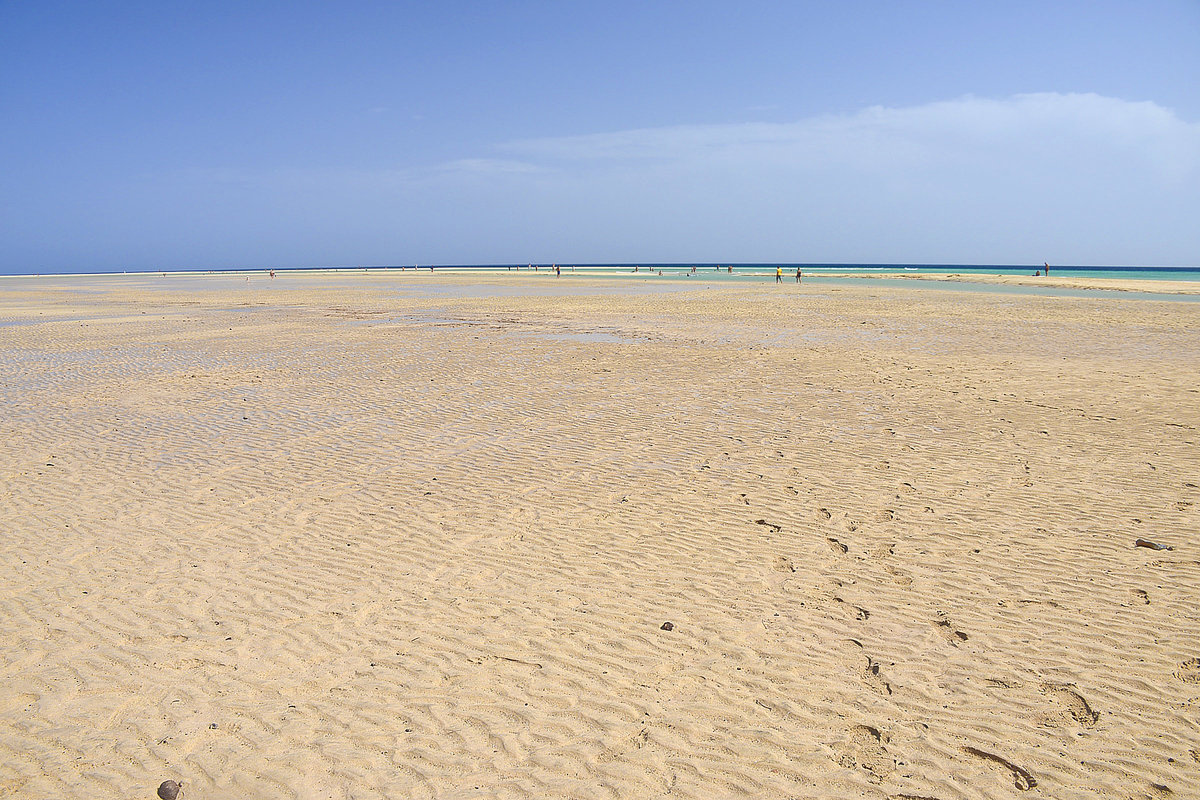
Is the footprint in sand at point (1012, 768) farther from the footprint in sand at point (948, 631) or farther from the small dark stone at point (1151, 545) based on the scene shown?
the small dark stone at point (1151, 545)

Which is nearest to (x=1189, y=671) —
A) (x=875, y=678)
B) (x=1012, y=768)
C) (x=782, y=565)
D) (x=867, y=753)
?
(x=1012, y=768)

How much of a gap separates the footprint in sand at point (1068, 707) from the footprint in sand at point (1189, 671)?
30.5 inches

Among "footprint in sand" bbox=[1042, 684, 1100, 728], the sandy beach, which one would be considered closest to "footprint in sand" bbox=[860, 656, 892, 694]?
the sandy beach

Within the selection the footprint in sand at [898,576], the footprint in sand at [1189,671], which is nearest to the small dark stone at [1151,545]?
the footprint in sand at [1189,671]

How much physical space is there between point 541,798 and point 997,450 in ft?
27.0

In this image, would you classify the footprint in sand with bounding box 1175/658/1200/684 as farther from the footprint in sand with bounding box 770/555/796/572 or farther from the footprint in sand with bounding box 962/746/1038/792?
the footprint in sand with bounding box 770/555/796/572

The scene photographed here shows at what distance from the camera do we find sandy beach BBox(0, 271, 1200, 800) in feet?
12.4

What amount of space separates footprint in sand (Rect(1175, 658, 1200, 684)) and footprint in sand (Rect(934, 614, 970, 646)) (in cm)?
120

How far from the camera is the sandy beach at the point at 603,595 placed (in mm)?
3787

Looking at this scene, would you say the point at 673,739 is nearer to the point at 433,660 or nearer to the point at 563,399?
the point at 433,660

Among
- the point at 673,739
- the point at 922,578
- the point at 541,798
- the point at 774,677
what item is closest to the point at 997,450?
the point at 922,578

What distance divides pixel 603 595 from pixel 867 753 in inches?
90.5

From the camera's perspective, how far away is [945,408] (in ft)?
39.5

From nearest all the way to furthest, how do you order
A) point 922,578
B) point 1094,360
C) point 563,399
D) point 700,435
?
point 922,578, point 700,435, point 563,399, point 1094,360
